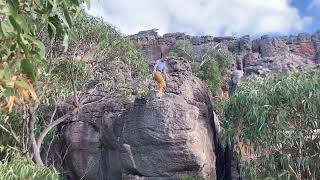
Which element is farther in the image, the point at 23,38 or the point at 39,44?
the point at 39,44

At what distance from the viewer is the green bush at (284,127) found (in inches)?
372

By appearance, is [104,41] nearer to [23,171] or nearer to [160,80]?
[160,80]

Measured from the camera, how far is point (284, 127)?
9695 mm

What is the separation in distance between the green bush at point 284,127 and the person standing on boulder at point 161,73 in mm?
1793

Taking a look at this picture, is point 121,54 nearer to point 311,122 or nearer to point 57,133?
point 57,133

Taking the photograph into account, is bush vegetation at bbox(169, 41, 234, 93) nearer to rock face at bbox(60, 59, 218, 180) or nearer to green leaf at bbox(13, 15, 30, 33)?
rock face at bbox(60, 59, 218, 180)

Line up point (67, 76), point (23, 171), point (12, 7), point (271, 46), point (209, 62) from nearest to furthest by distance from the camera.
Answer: point (12, 7), point (23, 171), point (67, 76), point (209, 62), point (271, 46)

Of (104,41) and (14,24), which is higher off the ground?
(104,41)

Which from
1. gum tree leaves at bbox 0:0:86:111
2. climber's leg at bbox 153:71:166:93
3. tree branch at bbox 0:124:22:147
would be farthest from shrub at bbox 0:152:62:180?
gum tree leaves at bbox 0:0:86:111

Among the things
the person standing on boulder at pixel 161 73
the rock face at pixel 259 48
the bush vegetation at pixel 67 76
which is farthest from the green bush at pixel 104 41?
the rock face at pixel 259 48

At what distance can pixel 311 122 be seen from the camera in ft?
31.8

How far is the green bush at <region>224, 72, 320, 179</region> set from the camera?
372 inches

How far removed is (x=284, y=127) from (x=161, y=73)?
277 centimetres

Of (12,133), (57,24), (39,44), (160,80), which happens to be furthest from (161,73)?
(39,44)
